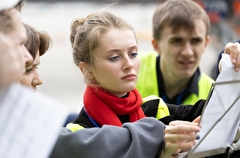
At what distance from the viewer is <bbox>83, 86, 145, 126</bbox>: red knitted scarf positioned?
97.4 inches

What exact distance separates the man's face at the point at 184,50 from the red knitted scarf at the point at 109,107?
1.33m

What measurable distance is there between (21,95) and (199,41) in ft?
7.58

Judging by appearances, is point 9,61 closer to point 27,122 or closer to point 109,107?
point 27,122

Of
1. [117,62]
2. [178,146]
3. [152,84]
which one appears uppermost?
[117,62]

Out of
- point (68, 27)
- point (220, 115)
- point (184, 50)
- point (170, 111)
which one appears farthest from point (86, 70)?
point (68, 27)

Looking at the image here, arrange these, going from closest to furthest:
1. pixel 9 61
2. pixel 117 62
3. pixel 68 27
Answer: pixel 9 61 → pixel 117 62 → pixel 68 27

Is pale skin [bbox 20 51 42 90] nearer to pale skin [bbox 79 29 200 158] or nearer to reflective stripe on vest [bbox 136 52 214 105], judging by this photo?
pale skin [bbox 79 29 200 158]

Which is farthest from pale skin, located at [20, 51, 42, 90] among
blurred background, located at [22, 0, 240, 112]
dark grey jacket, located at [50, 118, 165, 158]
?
blurred background, located at [22, 0, 240, 112]

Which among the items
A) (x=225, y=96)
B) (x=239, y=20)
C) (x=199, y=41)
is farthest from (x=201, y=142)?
(x=239, y=20)

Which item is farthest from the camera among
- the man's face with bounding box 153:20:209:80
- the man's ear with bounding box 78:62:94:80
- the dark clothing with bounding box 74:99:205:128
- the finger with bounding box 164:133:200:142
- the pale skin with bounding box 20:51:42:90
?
the man's face with bounding box 153:20:209:80

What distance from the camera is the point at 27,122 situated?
64.2 inches

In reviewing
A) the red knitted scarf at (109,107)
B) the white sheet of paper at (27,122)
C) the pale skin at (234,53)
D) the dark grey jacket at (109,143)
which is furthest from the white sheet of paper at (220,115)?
the white sheet of paper at (27,122)

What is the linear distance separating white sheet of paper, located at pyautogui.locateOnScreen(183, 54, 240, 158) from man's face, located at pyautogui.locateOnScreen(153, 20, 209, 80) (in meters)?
1.59

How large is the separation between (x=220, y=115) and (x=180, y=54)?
1.75 meters
